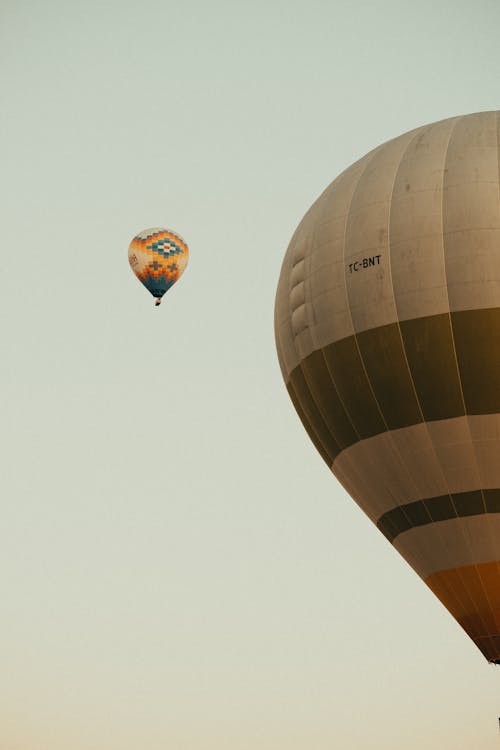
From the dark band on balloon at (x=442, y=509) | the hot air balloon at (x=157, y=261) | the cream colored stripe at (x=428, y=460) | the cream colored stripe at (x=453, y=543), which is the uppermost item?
the hot air balloon at (x=157, y=261)

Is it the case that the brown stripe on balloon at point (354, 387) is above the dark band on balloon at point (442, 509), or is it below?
above

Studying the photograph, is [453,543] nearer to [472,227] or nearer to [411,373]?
[411,373]

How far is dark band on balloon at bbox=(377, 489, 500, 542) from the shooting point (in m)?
23.1

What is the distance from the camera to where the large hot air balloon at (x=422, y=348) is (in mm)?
22828

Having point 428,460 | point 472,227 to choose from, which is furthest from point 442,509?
point 472,227

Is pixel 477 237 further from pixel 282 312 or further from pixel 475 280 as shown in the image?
pixel 282 312

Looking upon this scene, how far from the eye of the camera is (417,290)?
75.3 feet

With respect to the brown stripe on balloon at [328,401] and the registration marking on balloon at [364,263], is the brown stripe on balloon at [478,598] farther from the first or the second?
the registration marking on balloon at [364,263]

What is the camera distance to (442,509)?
2350 centimetres

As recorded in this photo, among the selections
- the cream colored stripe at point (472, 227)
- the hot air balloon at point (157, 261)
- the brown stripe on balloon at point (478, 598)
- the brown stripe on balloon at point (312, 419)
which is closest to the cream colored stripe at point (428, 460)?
the brown stripe on balloon at point (312, 419)

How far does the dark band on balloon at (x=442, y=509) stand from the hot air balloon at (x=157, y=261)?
630 inches

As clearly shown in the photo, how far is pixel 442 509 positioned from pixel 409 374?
7.59 feet

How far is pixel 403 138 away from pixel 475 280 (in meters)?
3.52

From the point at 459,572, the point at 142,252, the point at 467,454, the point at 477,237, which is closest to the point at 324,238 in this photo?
the point at 477,237
